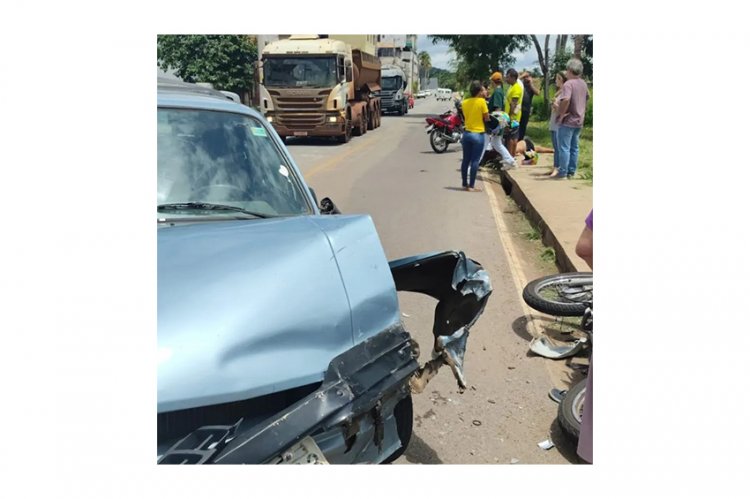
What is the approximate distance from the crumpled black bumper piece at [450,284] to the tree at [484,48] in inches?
58.3

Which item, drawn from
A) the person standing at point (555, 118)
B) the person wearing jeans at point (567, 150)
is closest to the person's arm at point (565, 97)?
the person standing at point (555, 118)

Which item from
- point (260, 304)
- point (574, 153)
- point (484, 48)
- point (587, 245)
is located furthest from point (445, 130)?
point (260, 304)

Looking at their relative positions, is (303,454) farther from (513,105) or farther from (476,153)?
Answer: (513,105)

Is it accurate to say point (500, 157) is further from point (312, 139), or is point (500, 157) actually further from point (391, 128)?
point (391, 128)

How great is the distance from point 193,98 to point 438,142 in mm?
13121

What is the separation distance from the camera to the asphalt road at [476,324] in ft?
11.0

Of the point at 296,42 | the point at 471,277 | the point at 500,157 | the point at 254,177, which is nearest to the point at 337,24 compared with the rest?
the point at 254,177

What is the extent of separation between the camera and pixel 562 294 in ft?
16.0

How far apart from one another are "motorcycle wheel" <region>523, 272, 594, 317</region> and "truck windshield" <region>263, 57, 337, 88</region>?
1493 cm

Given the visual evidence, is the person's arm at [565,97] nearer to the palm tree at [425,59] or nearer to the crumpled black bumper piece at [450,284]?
the palm tree at [425,59]

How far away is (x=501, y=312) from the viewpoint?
5.26 m

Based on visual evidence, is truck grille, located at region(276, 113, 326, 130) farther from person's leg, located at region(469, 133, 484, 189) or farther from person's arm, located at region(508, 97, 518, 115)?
person's leg, located at region(469, 133, 484, 189)

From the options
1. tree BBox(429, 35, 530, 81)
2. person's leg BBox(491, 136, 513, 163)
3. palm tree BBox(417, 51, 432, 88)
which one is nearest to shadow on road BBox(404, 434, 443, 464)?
tree BBox(429, 35, 530, 81)

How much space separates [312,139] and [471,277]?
1845 centimetres
